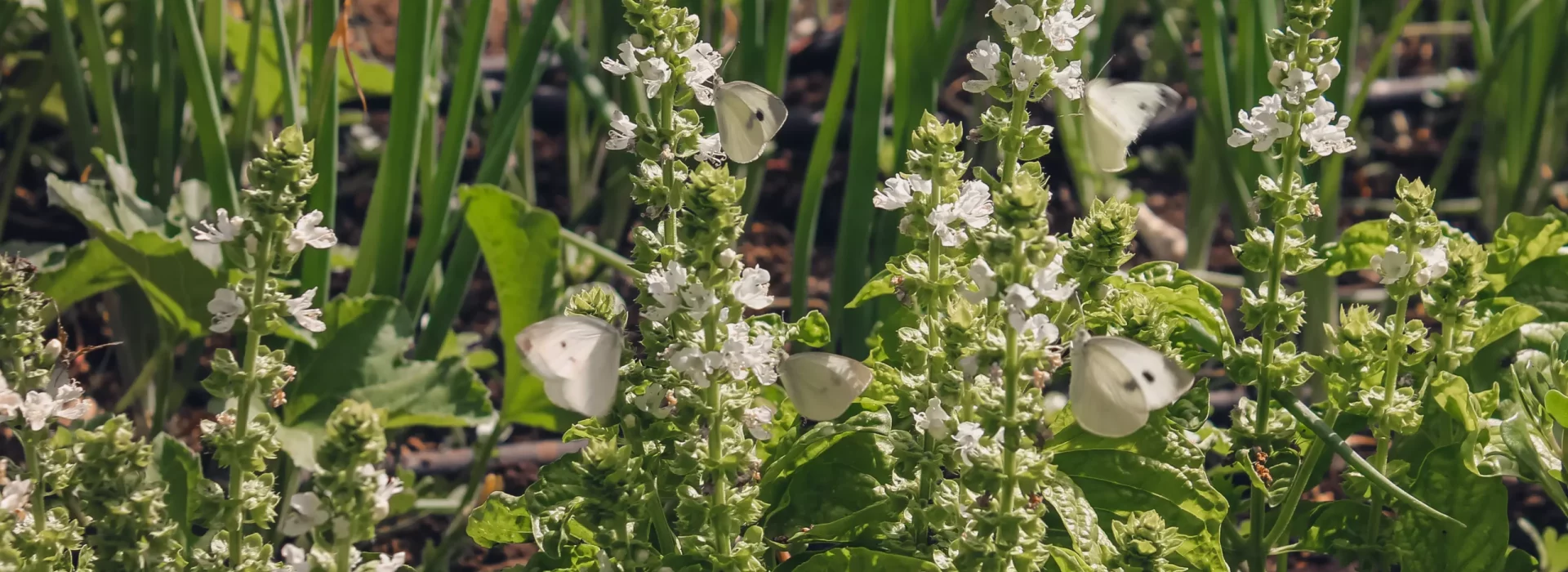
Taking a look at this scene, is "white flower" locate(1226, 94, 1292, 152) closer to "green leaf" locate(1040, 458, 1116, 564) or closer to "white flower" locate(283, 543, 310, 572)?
"green leaf" locate(1040, 458, 1116, 564)

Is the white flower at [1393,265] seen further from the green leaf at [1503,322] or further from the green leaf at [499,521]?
the green leaf at [499,521]

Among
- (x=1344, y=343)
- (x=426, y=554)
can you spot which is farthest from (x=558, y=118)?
(x=1344, y=343)

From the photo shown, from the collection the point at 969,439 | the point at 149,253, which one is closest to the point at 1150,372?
the point at 969,439

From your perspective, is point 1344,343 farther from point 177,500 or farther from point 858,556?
point 177,500

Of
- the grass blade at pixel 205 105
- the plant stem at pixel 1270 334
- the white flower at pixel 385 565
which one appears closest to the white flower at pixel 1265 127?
the plant stem at pixel 1270 334

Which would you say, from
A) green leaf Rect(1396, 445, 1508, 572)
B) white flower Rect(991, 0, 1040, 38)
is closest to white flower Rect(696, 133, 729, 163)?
white flower Rect(991, 0, 1040, 38)
